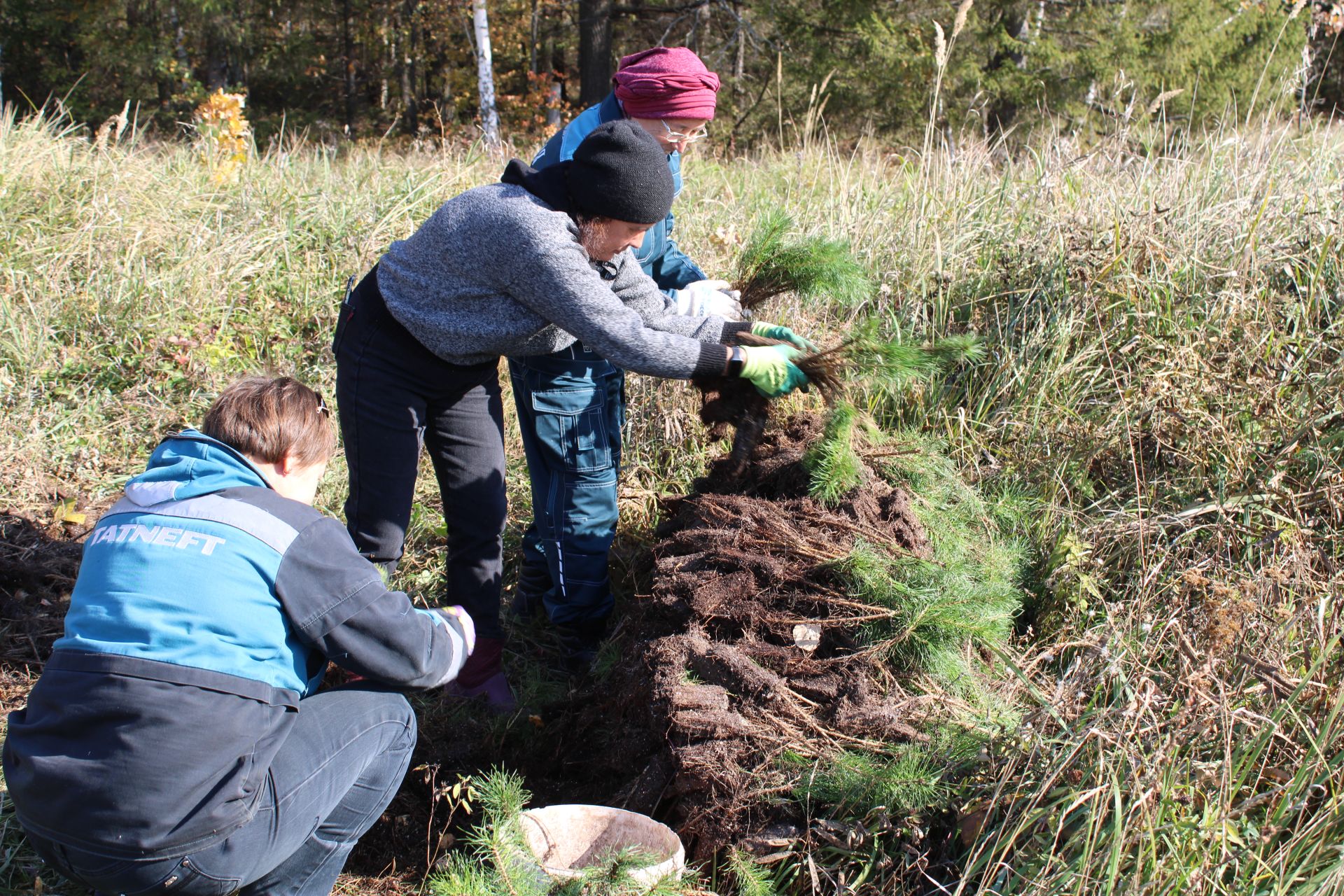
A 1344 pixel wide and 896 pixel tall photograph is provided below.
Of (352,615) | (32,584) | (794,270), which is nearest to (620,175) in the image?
(794,270)

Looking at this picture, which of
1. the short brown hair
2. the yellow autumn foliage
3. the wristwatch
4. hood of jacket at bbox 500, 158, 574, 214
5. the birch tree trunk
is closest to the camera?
the short brown hair

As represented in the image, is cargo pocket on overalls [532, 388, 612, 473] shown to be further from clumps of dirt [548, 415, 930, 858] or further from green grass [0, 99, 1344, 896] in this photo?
green grass [0, 99, 1344, 896]

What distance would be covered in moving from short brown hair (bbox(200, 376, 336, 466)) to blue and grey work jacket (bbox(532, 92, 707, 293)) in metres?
1.07

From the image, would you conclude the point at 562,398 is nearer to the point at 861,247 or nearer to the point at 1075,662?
the point at 1075,662

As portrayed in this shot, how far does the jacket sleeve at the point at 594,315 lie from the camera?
226 centimetres

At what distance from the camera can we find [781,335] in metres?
2.87

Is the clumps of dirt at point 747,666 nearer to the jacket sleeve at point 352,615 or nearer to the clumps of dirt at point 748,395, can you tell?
the clumps of dirt at point 748,395

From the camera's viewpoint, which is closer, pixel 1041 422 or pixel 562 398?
pixel 562 398

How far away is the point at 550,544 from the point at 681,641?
28.0 inches

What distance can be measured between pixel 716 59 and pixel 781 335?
42.8 feet

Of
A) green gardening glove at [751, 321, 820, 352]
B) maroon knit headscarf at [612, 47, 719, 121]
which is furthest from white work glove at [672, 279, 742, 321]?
maroon knit headscarf at [612, 47, 719, 121]

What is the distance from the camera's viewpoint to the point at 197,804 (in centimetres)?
162

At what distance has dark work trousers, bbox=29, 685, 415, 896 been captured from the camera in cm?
167

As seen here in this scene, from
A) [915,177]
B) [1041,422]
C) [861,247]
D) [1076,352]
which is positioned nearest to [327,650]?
[1041,422]
